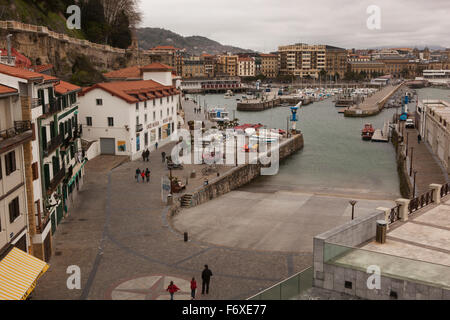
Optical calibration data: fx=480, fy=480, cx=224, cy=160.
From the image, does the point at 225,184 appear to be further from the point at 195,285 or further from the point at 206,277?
the point at 195,285

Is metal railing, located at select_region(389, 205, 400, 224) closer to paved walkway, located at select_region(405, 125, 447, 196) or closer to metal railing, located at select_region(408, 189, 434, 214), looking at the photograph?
metal railing, located at select_region(408, 189, 434, 214)

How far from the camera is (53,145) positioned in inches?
1116

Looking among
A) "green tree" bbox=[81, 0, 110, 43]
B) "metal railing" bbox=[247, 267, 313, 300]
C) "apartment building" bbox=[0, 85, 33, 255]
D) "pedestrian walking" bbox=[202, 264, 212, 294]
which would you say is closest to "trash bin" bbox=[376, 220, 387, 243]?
"metal railing" bbox=[247, 267, 313, 300]

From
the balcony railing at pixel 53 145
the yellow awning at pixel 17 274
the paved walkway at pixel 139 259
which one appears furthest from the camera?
the balcony railing at pixel 53 145

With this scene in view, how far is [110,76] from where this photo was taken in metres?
76.6

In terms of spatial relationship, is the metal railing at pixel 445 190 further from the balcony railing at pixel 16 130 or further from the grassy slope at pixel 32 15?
the grassy slope at pixel 32 15

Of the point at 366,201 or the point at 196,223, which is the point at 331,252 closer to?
the point at 196,223

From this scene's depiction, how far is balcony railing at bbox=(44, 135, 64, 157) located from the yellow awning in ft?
27.6

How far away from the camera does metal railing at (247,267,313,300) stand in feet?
50.6

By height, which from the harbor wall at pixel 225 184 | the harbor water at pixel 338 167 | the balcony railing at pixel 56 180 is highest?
the balcony railing at pixel 56 180

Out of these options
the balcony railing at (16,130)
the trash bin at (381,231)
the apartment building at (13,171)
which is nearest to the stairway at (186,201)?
the apartment building at (13,171)

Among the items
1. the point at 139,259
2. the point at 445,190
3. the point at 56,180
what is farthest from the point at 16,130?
the point at 445,190

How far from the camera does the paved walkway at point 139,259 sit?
20.7 m

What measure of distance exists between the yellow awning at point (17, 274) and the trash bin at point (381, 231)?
43.6 ft
